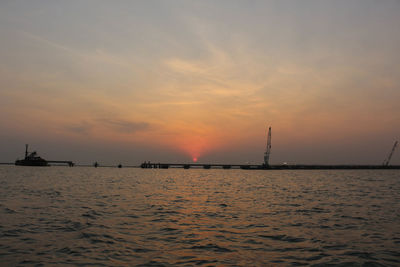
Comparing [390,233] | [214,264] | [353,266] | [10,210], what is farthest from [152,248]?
[10,210]

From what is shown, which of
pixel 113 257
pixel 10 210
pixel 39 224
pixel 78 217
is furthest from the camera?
pixel 10 210

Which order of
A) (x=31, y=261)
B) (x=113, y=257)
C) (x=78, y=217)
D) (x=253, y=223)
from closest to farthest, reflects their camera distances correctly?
1. (x=31, y=261)
2. (x=113, y=257)
3. (x=253, y=223)
4. (x=78, y=217)

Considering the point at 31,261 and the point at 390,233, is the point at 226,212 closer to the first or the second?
the point at 390,233

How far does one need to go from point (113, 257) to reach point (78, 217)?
1019 centimetres

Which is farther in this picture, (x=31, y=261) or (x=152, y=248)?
(x=152, y=248)

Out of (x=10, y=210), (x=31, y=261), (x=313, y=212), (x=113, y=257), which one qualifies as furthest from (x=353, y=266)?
(x=10, y=210)

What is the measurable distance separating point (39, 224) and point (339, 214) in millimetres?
21660

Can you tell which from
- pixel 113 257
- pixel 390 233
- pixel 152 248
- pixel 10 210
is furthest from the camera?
pixel 10 210

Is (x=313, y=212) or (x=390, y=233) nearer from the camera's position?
(x=390, y=233)

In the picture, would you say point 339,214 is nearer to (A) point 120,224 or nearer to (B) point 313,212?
(B) point 313,212

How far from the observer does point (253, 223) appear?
19094mm

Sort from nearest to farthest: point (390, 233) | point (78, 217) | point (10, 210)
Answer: point (390, 233)
point (78, 217)
point (10, 210)

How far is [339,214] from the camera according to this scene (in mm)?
23000

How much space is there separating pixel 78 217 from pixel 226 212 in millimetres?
11192
